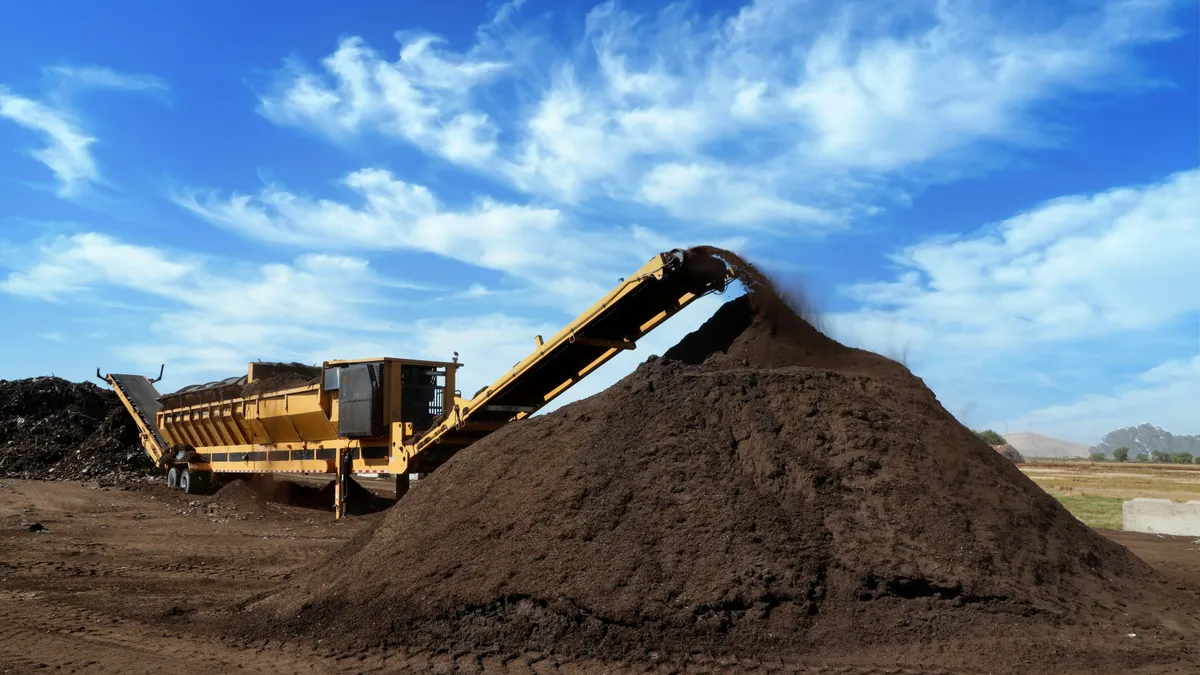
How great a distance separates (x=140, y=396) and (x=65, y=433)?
270 centimetres

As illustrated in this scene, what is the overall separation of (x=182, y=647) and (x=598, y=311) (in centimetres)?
622

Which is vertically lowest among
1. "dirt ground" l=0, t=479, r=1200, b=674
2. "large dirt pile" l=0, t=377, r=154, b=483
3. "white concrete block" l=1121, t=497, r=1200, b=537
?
"dirt ground" l=0, t=479, r=1200, b=674

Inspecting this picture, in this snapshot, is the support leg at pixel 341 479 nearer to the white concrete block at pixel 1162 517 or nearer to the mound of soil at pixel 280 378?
the mound of soil at pixel 280 378

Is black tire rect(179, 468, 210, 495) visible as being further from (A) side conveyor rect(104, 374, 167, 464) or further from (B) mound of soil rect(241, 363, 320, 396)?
(B) mound of soil rect(241, 363, 320, 396)

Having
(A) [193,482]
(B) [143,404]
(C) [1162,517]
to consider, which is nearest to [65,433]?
(B) [143,404]

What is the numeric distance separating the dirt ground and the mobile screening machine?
1490 millimetres

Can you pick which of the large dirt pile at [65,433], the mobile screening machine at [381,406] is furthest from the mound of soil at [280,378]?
the large dirt pile at [65,433]

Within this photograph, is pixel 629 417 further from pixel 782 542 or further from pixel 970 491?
pixel 970 491

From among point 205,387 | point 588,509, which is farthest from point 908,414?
point 205,387

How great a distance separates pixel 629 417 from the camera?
8.27 meters

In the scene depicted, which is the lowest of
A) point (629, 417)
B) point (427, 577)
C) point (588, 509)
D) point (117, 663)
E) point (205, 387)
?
point (117, 663)

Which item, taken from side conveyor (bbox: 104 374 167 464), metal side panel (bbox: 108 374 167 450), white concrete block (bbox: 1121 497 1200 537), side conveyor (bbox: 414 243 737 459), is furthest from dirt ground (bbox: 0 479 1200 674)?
metal side panel (bbox: 108 374 167 450)

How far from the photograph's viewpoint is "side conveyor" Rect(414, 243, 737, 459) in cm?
1020

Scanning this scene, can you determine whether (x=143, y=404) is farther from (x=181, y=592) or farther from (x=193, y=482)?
(x=181, y=592)
